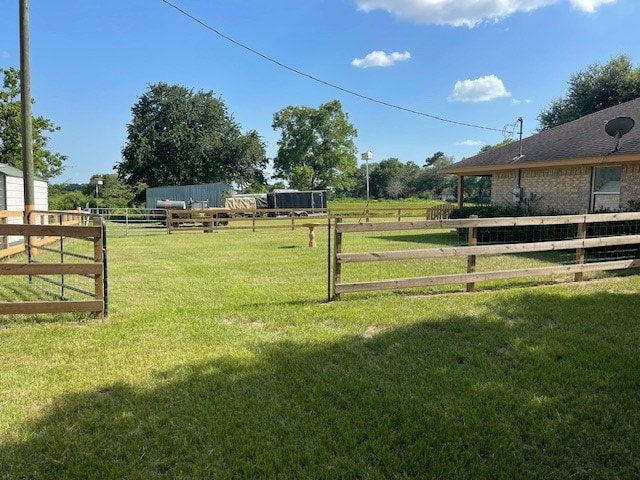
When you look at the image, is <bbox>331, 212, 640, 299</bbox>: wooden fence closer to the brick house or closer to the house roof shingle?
the brick house

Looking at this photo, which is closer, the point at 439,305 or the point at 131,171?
the point at 439,305

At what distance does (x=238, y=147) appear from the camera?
4806cm

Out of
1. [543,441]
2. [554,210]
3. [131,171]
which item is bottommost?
[543,441]

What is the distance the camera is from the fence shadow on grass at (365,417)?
244cm

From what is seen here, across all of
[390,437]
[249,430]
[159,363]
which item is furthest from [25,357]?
[390,437]

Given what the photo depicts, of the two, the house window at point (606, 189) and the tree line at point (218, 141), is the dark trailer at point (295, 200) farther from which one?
the house window at point (606, 189)

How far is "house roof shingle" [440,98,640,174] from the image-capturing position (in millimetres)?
11531

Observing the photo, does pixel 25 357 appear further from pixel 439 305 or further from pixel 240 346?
pixel 439 305

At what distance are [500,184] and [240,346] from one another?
1466cm

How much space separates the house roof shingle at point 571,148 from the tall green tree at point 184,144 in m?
33.8

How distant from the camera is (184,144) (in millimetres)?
47062

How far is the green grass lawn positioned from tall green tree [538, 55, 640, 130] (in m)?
31.7

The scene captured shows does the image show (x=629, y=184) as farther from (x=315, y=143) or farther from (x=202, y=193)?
(x=315, y=143)

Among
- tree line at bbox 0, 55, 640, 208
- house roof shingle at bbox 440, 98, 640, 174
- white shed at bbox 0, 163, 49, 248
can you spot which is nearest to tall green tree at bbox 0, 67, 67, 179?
tree line at bbox 0, 55, 640, 208
